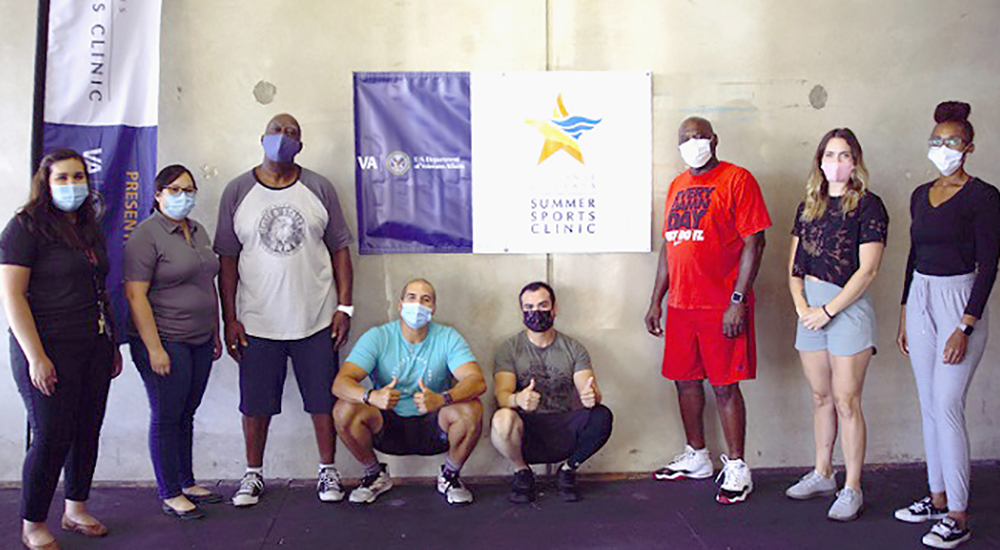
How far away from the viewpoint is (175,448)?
3.54 meters

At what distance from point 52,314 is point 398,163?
178cm

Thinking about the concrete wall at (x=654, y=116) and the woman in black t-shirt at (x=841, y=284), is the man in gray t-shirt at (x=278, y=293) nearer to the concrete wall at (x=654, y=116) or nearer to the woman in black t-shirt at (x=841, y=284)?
the concrete wall at (x=654, y=116)

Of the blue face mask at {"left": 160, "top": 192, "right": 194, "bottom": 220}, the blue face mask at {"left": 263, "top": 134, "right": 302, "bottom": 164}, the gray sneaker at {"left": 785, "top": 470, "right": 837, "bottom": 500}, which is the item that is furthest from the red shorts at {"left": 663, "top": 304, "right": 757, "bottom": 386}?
the blue face mask at {"left": 160, "top": 192, "right": 194, "bottom": 220}

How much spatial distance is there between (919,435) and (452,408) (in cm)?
261

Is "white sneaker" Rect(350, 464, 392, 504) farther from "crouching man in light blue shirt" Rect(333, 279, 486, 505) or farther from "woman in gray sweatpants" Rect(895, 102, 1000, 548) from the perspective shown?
"woman in gray sweatpants" Rect(895, 102, 1000, 548)

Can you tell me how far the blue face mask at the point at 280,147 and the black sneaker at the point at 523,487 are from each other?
1865 millimetres

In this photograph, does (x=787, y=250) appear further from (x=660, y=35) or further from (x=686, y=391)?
(x=660, y=35)

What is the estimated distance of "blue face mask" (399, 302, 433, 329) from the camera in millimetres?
3764

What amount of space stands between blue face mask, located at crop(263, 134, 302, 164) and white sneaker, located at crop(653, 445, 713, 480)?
2.47 metres

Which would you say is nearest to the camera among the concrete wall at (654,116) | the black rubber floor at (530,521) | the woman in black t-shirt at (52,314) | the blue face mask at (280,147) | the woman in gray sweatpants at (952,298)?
the woman in black t-shirt at (52,314)

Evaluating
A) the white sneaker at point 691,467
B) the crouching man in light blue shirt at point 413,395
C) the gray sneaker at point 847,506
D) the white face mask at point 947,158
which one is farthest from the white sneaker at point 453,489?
the white face mask at point 947,158

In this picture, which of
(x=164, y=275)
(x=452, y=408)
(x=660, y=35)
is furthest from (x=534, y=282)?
(x=164, y=275)

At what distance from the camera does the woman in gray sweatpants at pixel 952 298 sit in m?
3.19

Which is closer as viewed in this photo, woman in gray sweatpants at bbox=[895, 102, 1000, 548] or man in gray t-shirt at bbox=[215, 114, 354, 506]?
woman in gray sweatpants at bbox=[895, 102, 1000, 548]
